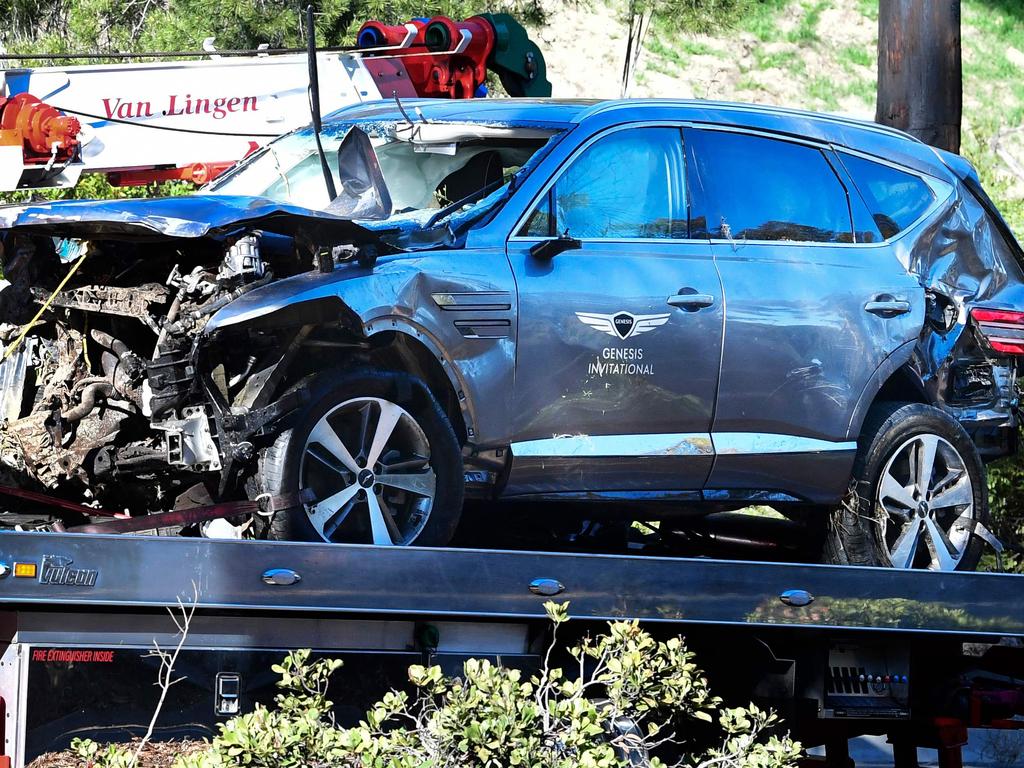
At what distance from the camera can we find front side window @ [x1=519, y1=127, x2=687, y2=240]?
554cm

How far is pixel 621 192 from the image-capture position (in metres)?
5.71

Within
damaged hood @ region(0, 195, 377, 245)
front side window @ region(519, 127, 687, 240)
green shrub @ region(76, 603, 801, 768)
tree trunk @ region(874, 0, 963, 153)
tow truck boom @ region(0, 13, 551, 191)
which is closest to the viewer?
green shrub @ region(76, 603, 801, 768)

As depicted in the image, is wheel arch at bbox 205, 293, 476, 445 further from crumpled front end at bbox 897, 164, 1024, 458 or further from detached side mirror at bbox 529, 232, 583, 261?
crumpled front end at bbox 897, 164, 1024, 458

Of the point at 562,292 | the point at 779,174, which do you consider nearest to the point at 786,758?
the point at 562,292

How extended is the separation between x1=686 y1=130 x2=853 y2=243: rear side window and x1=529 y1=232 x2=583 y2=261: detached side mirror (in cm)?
66

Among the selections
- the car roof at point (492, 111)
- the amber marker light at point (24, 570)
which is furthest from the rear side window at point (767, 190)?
the amber marker light at point (24, 570)

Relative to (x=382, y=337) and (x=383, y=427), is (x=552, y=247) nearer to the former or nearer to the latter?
(x=382, y=337)

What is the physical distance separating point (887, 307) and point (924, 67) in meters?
3.96

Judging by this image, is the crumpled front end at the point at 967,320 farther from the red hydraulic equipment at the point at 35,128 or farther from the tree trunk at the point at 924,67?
the red hydraulic equipment at the point at 35,128

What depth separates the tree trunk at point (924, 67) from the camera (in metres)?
9.45

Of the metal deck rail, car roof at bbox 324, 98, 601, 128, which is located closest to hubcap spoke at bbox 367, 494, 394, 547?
the metal deck rail

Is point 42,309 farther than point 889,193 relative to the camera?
No

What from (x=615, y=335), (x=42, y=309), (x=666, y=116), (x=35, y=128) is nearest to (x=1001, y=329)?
(x=666, y=116)

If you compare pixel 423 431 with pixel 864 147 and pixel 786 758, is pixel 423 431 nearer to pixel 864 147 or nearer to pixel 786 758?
pixel 786 758
